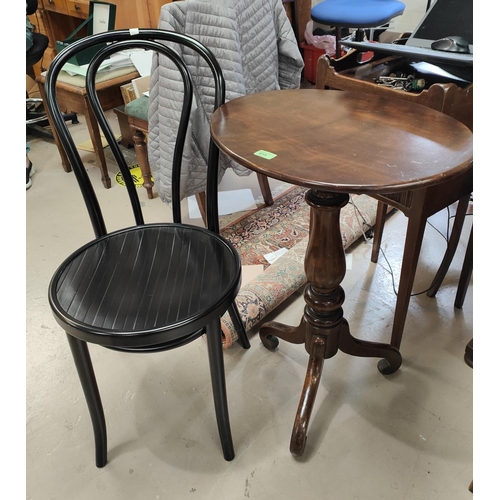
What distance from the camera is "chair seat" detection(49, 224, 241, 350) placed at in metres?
0.94

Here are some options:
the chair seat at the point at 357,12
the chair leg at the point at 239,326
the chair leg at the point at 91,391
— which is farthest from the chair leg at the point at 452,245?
the chair seat at the point at 357,12

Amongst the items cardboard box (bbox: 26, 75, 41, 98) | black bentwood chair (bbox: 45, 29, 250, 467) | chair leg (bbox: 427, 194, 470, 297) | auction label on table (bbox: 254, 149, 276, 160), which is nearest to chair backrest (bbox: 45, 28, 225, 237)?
black bentwood chair (bbox: 45, 29, 250, 467)

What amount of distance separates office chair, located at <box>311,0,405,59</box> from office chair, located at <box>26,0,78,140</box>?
1763mm

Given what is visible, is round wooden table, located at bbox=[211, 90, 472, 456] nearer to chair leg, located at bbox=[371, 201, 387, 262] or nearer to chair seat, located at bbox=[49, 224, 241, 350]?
chair seat, located at bbox=[49, 224, 241, 350]

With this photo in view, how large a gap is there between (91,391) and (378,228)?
4.17 ft

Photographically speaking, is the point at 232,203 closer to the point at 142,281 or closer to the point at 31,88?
the point at 142,281

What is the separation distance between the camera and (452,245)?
1.67 m

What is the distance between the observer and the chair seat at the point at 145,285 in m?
0.94

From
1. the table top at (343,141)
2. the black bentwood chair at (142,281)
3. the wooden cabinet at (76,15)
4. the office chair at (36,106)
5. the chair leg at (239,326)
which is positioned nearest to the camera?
the table top at (343,141)

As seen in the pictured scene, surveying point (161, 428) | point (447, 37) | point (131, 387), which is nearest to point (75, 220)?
point (131, 387)

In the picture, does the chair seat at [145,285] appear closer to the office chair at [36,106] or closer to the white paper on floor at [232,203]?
the white paper on floor at [232,203]

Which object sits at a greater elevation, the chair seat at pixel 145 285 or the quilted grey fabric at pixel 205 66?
the quilted grey fabric at pixel 205 66

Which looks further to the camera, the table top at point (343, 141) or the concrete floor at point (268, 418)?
the concrete floor at point (268, 418)

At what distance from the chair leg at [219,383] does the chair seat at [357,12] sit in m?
→ 2.25
